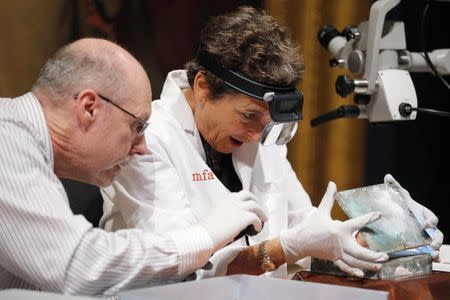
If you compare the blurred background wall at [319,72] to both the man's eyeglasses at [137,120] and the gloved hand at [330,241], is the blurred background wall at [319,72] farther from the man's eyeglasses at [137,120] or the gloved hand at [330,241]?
the man's eyeglasses at [137,120]

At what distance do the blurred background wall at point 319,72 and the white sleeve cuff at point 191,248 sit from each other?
1835 mm

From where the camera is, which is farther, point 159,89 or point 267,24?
point 159,89

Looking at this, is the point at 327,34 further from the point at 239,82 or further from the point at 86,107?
the point at 86,107

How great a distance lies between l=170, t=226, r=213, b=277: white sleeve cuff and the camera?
4.48 feet

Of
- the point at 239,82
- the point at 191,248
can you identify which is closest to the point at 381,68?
the point at 239,82

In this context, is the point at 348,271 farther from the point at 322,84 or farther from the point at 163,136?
the point at 322,84

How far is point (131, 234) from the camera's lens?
1.37 m

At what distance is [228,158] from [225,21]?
1.34 ft

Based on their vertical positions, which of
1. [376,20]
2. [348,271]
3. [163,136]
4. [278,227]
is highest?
[376,20]

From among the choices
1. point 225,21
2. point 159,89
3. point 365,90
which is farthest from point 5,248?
point 159,89

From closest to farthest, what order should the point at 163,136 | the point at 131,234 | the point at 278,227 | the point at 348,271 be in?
1. the point at 131,234
2. the point at 348,271
3. the point at 163,136
4. the point at 278,227

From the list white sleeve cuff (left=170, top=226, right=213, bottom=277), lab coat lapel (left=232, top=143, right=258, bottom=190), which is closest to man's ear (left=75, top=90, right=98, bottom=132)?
white sleeve cuff (left=170, top=226, right=213, bottom=277)

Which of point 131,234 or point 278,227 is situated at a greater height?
point 131,234

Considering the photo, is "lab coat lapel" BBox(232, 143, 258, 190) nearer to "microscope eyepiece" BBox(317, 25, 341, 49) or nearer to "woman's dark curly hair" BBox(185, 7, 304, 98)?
"woman's dark curly hair" BBox(185, 7, 304, 98)
